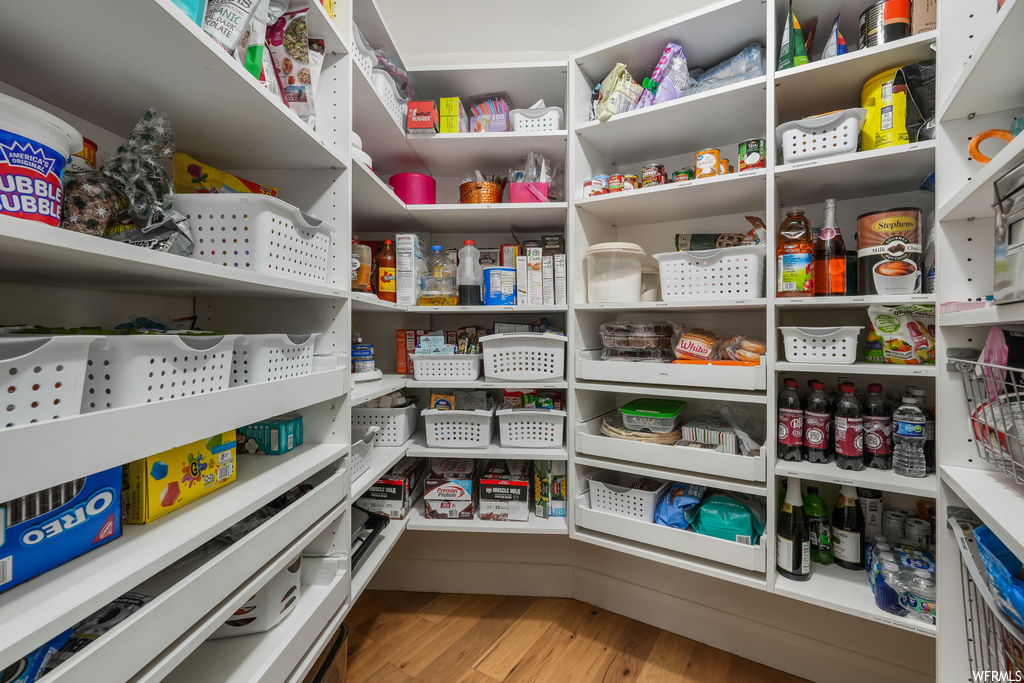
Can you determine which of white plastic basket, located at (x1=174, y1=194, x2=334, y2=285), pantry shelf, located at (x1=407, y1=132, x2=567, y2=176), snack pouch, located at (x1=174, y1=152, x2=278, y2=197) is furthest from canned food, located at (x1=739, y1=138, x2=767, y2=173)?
snack pouch, located at (x1=174, y1=152, x2=278, y2=197)

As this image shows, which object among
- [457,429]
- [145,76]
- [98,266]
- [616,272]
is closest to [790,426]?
[616,272]

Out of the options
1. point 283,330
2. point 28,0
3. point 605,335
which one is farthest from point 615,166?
point 28,0

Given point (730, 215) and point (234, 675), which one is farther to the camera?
point (730, 215)

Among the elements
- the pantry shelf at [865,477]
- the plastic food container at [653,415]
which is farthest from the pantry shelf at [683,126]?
the pantry shelf at [865,477]

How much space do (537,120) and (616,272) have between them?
73 centimetres

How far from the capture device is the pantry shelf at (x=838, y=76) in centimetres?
117

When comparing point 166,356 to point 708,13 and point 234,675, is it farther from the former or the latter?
point 708,13

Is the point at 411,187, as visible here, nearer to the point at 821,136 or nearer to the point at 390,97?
the point at 390,97

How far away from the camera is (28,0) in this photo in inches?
22.3

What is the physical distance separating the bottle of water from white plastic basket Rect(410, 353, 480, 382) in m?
1.42

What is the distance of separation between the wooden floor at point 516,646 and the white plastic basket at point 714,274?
1.39 meters

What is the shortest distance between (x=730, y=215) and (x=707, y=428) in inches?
36.0

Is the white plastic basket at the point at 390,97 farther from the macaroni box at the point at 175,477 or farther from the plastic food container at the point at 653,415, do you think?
the plastic food container at the point at 653,415

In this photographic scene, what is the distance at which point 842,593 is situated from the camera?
4.15ft
